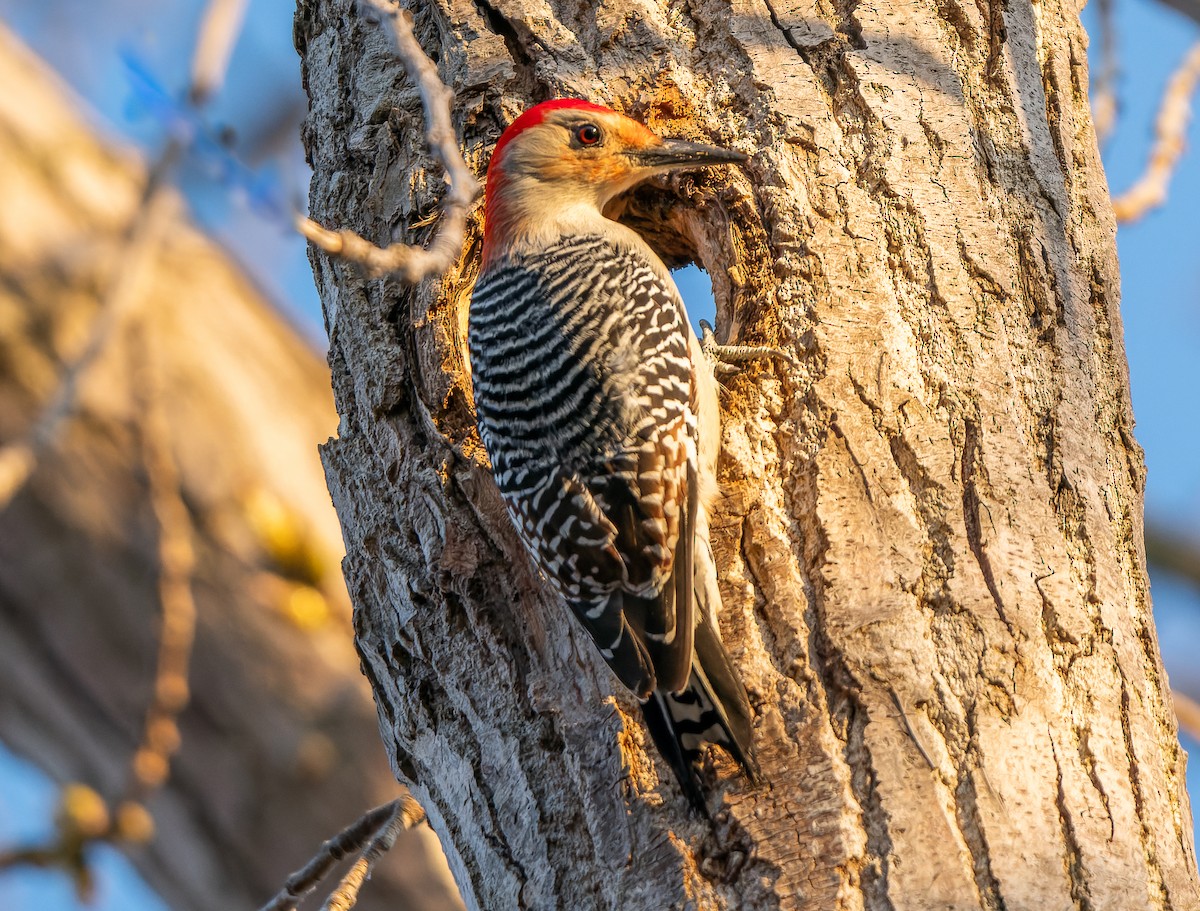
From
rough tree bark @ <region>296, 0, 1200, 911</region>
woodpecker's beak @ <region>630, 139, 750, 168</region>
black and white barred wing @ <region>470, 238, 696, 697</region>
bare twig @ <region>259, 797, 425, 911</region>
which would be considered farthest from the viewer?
woodpecker's beak @ <region>630, 139, 750, 168</region>

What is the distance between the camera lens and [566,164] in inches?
156

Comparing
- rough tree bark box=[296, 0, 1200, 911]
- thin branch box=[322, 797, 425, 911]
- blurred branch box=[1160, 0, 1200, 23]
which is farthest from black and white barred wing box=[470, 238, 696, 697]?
blurred branch box=[1160, 0, 1200, 23]

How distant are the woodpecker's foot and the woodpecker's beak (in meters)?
0.50

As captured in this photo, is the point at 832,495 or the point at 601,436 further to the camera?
the point at 601,436

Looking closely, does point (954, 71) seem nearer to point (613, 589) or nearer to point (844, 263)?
point (844, 263)

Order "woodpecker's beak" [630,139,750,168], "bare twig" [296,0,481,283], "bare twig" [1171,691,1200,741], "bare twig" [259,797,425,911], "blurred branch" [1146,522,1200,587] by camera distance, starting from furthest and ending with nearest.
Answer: "blurred branch" [1146,522,1200,587] → "bare twig" [1171,691,1200,741] → "woodpecker's beak" [630,139,750,168] → "bare twig" [259,797,425,911] → "bare twig" [296,0,481,283]

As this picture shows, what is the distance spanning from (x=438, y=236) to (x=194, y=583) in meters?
2.87

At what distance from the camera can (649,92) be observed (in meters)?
3.40

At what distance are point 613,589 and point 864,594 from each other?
0.60 metres

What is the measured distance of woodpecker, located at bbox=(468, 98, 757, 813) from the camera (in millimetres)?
2639

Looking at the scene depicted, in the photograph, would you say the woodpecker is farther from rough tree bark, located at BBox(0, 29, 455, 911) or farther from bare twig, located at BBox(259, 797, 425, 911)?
rough tree bark, located at BBox(0, 29, 455, 911)

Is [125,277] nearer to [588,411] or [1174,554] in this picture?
[588,411]

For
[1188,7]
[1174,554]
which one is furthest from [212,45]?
[1174,554]

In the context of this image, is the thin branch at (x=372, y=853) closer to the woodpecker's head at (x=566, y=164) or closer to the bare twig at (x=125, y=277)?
the bare twig at (x=125, y=277)
